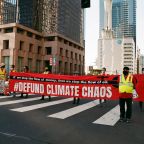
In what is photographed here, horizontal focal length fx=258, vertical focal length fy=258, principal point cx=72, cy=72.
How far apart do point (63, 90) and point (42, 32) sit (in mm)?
83457

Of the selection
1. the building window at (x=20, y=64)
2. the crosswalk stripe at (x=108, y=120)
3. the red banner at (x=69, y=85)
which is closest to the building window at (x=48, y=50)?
the building window at (x=20, y=64)

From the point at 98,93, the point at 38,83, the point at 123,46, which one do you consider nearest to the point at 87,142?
the point at 98,93

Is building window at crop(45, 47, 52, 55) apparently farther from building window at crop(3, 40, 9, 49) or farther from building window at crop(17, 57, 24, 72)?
building window at crop(3, 40, 9, 49)

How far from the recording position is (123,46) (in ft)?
509

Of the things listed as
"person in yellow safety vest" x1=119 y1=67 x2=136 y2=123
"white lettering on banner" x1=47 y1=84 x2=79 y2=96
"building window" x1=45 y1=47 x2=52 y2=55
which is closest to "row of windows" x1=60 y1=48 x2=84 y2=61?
"building window" x1=45 y1=47 x2=52 y2=55

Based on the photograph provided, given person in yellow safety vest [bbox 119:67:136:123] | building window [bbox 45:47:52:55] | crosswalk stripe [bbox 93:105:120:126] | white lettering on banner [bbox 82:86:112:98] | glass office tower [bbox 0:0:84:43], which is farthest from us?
glass office tower [bbox 0:0:84:43]

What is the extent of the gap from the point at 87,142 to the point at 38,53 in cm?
8106

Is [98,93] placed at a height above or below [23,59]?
below

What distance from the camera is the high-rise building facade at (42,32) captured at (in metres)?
72.8

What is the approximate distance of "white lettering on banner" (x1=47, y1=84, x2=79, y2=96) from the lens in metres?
12.6

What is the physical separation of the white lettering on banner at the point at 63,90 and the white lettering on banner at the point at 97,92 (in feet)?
1.37

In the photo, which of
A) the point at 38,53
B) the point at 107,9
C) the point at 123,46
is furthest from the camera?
the point at 107,9

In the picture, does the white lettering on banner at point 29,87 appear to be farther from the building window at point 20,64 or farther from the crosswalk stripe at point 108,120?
the building window at point 20,64

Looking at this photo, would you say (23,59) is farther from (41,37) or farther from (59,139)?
(59,139)
